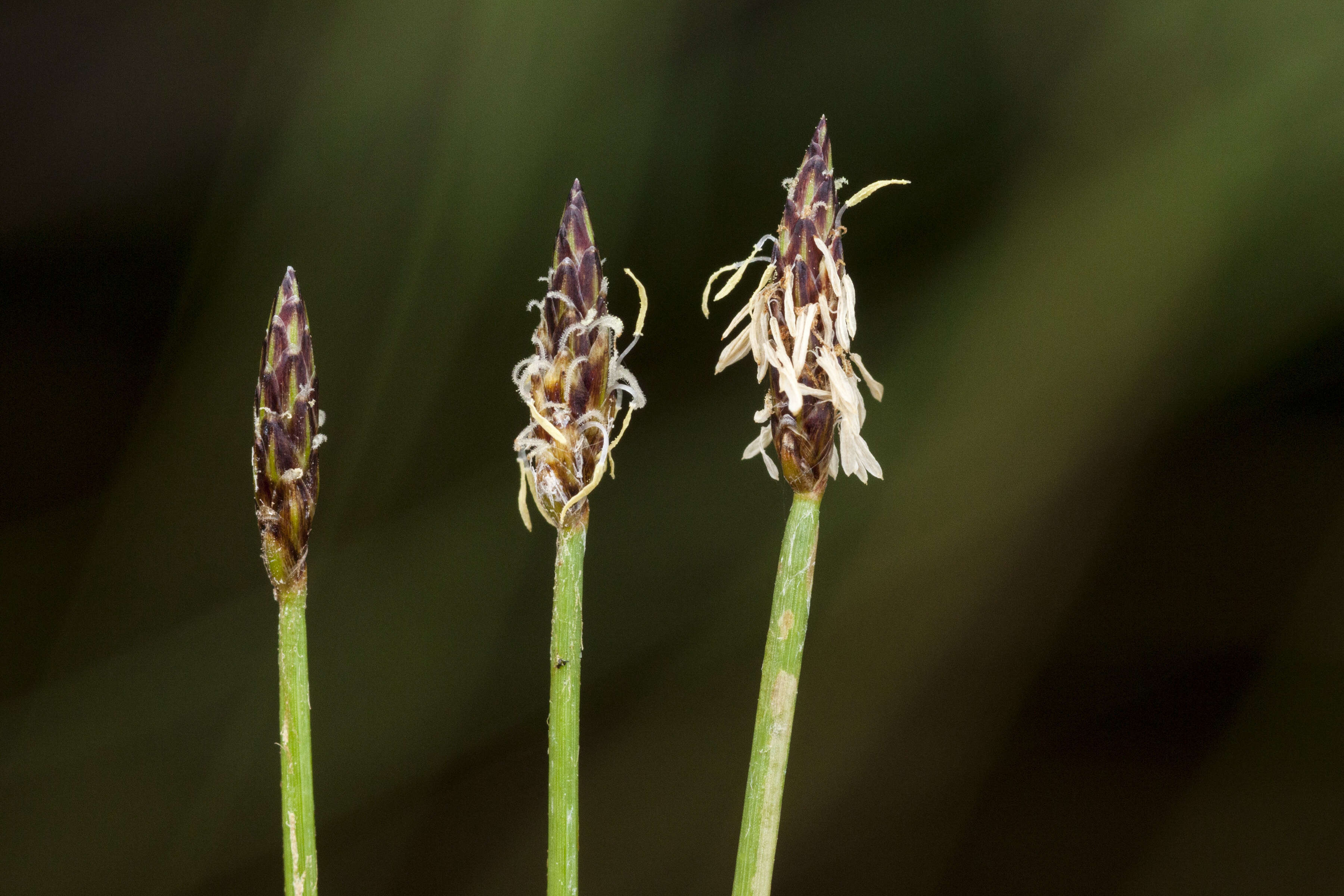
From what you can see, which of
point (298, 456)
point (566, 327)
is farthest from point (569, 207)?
point (298, 456)

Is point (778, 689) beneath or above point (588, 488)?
beneath

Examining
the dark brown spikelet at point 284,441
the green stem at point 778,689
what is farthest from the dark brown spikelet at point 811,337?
the dark brown spikelet at point 284,441

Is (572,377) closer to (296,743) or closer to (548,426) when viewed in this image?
(548,426)

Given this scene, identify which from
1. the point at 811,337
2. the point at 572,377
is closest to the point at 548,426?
the point at 572,377

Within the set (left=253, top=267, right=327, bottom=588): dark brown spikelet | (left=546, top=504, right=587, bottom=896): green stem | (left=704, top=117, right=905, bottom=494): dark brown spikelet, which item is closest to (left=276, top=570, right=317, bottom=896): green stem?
(left=253, top=267, right=327, bottom=588): dark brown spikelet

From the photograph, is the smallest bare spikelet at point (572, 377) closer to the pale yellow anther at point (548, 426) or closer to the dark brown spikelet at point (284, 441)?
the pale yellow anther at point (548, 426)

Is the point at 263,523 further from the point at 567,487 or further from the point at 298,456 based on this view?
the point at 567,487
